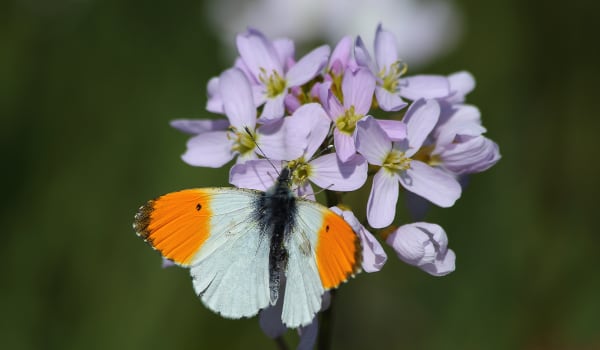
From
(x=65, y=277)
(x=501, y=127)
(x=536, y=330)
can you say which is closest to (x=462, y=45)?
(x=501, y=127)

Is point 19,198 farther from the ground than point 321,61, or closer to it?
closer to it

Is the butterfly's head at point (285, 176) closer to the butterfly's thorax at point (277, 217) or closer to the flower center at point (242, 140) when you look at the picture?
the butterfly's thorax at point (277, 217)

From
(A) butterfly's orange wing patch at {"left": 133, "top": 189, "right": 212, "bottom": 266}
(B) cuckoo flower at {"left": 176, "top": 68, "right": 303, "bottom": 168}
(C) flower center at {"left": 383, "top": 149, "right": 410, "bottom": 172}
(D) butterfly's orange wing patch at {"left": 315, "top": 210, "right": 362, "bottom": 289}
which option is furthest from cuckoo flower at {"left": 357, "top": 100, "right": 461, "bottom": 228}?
(A) butterfly's orange wing patch at {"left": 133, "top": 189, "right": 212, "bottom": 266}

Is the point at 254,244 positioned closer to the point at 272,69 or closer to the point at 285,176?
the point at 285,176

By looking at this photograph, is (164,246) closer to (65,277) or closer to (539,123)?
(65,277)

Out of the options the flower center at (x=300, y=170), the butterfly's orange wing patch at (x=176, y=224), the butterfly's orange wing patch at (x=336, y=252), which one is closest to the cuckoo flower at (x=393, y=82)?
the flower center at (x=300, y=170)
